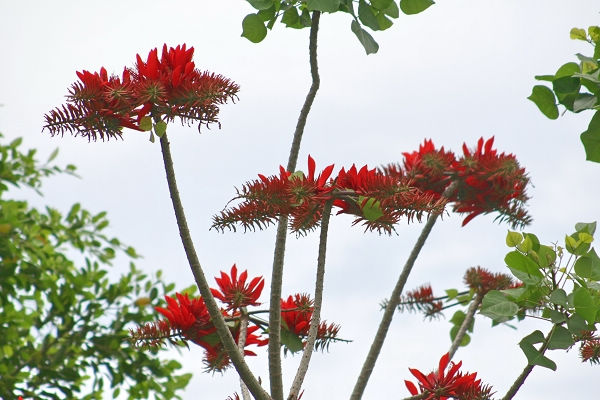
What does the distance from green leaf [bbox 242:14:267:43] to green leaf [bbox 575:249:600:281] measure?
83 cm

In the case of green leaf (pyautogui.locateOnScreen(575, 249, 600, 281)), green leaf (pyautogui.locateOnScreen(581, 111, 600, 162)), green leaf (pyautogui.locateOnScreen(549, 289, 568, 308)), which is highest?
green leaf (pyautogui.locateOnScreen(581, 111, 600, 162))

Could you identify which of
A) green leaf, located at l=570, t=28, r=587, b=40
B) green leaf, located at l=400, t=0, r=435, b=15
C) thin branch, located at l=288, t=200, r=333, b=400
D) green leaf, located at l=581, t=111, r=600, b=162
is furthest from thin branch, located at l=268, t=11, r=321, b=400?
green leaf, located at l=570, t=28, r=587, b=40

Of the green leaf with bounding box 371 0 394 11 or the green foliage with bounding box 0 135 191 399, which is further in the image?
the green foliage with bounding box 0 135 191 399

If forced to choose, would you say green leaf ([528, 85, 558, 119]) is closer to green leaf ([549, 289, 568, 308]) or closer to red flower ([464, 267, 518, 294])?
green leaf ([549, 289, 568, 308])

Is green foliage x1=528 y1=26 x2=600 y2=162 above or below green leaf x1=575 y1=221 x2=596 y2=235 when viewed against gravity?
above

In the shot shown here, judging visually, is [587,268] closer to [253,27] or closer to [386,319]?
[386,319]

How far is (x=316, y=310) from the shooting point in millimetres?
1354

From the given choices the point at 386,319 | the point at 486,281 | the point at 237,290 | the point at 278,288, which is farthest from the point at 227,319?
the point at 486,281

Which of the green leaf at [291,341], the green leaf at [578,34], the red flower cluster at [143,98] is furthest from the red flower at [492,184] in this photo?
the red flower cluster at [143,98]

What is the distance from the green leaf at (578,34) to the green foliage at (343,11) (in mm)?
365

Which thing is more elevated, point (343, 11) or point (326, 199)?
point (343, 11)

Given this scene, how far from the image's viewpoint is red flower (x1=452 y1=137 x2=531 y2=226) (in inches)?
83.3

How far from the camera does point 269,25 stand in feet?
5.20

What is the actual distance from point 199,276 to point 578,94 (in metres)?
0.90
